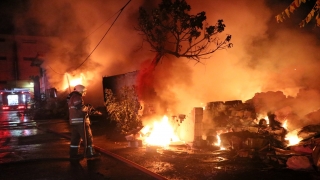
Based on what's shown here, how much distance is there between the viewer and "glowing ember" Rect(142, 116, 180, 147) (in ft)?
28.7

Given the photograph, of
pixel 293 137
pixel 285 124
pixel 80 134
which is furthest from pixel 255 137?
pixel 80 134

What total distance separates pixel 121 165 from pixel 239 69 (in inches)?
281

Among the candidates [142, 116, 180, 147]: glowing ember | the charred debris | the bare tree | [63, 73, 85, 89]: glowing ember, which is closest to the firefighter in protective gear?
[142, 116, 180, 147]: glowing ember

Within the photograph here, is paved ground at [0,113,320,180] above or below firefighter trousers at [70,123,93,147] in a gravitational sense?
below

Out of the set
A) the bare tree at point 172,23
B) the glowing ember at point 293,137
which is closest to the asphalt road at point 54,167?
the glowing ember at point 293,137

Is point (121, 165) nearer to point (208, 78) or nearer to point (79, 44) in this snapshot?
point (208, 78)

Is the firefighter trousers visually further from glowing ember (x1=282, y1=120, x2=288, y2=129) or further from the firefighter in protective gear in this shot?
glowing ember (x1=282, y1=120, x2=288, y2=129)

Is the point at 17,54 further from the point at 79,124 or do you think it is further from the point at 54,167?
the point at 54,167

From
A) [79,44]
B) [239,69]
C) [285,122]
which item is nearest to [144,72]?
[239,69]

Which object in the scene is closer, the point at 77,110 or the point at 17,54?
the point at 77,110

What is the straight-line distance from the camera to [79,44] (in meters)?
20.8

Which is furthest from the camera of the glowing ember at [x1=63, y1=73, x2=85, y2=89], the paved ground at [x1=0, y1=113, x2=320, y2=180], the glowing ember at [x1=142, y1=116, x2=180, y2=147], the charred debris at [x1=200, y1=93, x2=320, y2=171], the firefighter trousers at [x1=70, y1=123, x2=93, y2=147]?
the glowing ember at [x1=63, y1=73, x2=85, y2=89]

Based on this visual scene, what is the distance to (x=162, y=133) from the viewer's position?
915cm

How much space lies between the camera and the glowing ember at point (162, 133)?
875 centimetres
